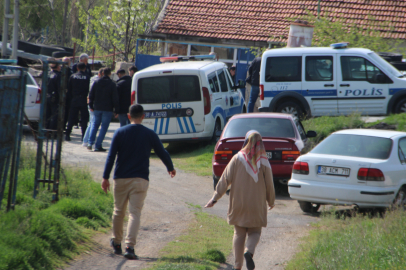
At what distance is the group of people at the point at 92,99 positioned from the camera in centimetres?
1230

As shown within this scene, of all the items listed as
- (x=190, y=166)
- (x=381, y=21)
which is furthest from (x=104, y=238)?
(x=381, y=21)

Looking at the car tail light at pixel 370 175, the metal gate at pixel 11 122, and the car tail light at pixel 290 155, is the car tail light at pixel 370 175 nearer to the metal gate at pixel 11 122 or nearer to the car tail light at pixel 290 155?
the car tail light at pixel 290 155

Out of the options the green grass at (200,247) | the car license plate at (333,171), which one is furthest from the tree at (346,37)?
the green grass at (200,247)

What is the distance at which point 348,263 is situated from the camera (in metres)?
5.12

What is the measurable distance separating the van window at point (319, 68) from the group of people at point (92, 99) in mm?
4988

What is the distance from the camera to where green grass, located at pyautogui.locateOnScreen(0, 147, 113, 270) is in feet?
16.1

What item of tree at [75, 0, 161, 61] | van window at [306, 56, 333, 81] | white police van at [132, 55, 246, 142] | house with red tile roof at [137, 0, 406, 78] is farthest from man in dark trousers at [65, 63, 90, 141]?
tree at [75, 0, 161, 61]

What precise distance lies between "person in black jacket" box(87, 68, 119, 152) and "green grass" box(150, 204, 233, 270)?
5.06 metres

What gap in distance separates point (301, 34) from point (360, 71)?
4.29m

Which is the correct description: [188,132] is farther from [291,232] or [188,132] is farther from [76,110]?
[291,232]

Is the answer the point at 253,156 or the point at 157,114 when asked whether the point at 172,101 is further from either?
the point at 253,156

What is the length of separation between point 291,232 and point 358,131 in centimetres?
251

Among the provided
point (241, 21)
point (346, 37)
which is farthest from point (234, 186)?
point (241, 21)

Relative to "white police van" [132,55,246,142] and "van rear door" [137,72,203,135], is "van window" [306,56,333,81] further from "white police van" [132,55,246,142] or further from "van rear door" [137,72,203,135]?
"van rear door" [137,72,203,135]
